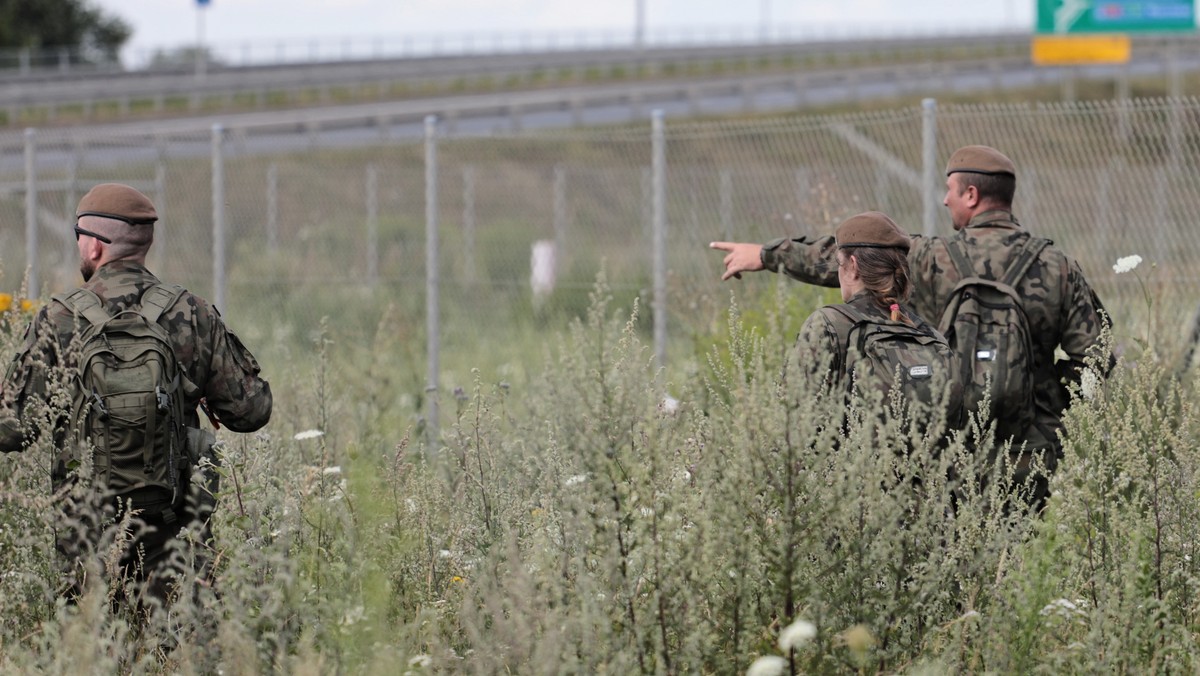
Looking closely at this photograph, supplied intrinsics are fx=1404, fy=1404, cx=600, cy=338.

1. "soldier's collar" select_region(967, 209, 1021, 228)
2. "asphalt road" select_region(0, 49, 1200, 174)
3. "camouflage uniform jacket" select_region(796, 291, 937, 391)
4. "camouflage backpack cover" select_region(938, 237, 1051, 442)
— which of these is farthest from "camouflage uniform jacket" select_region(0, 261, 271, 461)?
"asphalt road" select_region(0, 49, 1200, 174)

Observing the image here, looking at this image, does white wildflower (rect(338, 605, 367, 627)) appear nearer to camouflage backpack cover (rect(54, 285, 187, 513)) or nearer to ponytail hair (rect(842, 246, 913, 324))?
camouflage backpack cover (rect(54, 285, 187, 513))

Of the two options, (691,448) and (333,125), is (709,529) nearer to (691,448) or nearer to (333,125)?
(691,448)

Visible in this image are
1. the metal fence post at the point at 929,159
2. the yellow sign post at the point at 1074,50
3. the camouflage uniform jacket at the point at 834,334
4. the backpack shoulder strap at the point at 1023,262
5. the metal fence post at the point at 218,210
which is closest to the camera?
the camouflage uniform jacket at the point at 834,334

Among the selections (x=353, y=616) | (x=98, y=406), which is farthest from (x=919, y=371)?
(x=98, y=406)

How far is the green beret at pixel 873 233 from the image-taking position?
4328mm

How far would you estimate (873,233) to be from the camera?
14.2 feet

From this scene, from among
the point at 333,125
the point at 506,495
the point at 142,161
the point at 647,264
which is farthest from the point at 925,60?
the point at 506,495

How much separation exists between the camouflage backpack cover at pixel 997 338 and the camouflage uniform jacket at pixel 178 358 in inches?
94.6

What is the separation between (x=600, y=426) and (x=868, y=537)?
763 mm

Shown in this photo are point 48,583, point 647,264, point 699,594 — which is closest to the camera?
point 699,594

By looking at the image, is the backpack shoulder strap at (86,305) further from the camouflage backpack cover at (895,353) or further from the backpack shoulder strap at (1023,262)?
the backpack shoulder strap at (1023,262)

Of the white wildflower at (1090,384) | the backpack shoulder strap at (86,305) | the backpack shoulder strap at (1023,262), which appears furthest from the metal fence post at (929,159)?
the backpack shoulder strap at (86,305)

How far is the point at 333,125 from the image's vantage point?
1096 inches

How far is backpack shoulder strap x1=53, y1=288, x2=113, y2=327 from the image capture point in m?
4.34
